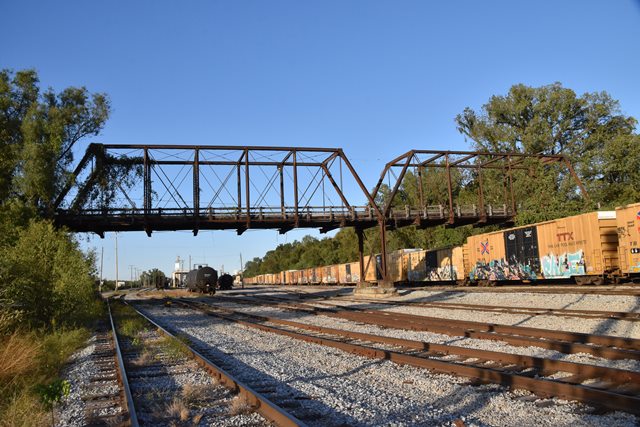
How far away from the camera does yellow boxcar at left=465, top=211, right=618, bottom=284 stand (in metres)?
23.3

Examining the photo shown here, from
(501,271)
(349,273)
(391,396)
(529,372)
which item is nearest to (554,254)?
(501,271)

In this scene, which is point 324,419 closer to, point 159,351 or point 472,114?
point 159,351

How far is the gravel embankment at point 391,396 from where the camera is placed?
18.0 ft

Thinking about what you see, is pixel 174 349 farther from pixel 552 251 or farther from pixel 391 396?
pixel 552 251

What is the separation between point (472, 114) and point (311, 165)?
33.7 m

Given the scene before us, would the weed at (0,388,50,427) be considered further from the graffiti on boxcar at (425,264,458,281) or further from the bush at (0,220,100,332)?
the graffiti on boxcar at (425,264,458,281)

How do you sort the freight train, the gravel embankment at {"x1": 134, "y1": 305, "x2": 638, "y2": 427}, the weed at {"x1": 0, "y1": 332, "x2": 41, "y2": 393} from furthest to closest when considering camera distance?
1. the freight train
2. the weed at {"x1": 0, "y1": 332, "x2": 41, "y2": 393}
3. the gravel embankment at {"x1": 134, "y1": 305, "x2": 638, "y2": 427}

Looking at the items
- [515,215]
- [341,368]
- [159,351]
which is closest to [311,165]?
[515,215]

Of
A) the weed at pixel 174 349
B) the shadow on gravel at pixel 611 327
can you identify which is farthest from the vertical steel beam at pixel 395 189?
the weed at pixel 174 349

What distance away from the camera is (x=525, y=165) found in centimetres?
4919

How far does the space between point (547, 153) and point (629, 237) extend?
129 ft

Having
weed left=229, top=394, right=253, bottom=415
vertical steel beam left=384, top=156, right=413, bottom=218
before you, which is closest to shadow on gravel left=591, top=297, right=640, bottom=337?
weed left=229, top=394, right=253, bottom=415

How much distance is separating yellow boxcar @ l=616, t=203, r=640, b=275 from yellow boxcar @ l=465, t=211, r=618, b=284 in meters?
1.32

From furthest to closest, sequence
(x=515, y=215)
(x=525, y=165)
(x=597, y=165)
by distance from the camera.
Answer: (x=597, y=165) → (x=525, y=165) → (x=515, y=215)
